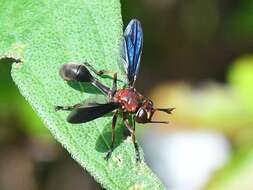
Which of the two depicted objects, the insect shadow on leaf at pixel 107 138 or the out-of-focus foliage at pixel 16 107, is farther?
the out-of-focus foliage at pixel 16 107

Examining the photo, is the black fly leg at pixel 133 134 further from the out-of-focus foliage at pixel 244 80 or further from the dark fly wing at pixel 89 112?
the out-of-focus foliage at pixel 244 80

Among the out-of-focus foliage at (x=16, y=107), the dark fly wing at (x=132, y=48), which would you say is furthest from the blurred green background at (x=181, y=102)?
the dark fly wing at (x=132, y=48)

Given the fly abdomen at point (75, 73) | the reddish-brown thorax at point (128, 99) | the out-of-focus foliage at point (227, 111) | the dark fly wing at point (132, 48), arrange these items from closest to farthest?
A: the fly abdomen at point (75, 73)
the reddish-brown thorax at point (128, 99)
the dark fly wing at point (132, 48)
the out-of-focus foliage at point (227, 111)

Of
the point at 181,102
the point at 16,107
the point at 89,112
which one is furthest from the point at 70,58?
the point at 181,102

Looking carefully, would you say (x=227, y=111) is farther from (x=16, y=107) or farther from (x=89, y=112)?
(x=89, y=112)

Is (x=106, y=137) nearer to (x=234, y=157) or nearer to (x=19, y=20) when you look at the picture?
(x=19, y=20)

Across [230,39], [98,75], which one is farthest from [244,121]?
[98,75]

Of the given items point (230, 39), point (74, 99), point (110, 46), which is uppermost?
point (110, 46)
